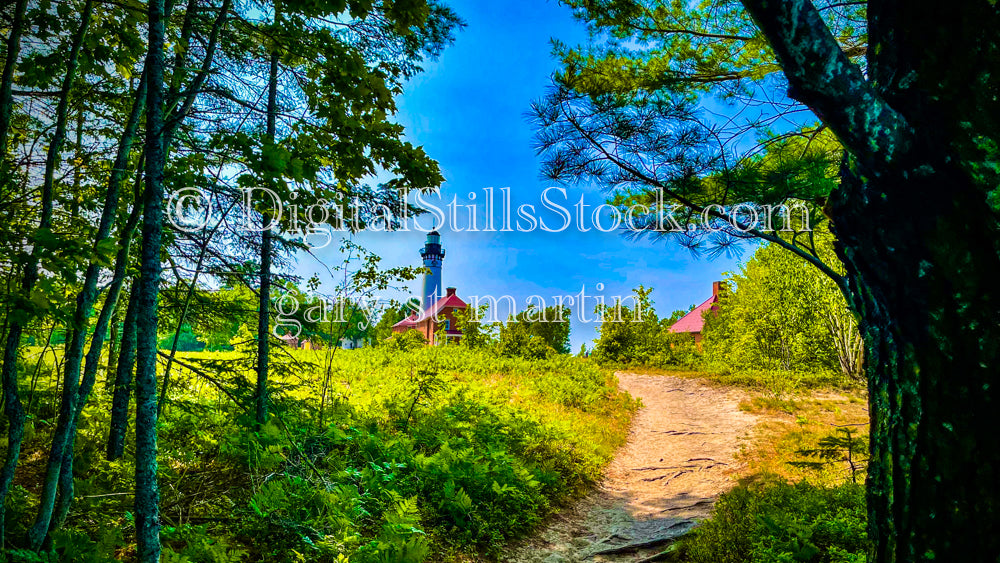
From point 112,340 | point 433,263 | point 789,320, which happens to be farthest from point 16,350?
Result: point 433,263

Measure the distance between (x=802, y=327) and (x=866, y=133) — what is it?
18358 millimetres

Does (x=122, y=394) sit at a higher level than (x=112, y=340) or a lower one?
lower

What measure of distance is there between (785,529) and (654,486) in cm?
313

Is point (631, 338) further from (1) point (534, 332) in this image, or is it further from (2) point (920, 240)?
(2) point (920, 240)

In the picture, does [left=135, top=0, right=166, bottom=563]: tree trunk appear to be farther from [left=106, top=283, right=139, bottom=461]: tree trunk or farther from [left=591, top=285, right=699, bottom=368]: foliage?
[left=591, top=285, right=699, bottom=368]: foliage

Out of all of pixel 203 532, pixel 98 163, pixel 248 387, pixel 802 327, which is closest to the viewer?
pixel 203 532

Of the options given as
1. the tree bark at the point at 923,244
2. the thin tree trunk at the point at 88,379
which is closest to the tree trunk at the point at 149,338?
the thin tree trunk at the point at 88,379

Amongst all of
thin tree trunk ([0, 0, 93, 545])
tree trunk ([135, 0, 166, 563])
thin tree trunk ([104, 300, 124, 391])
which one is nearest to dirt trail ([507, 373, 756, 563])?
tree trunk ([135, 0, 166, 563])

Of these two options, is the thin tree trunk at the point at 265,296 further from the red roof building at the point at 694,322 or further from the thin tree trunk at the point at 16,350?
the red roof building at the point at 694,322

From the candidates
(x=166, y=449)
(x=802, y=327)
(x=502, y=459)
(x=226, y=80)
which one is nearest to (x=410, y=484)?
(x=502, y=459)

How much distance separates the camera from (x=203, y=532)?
3521 mm

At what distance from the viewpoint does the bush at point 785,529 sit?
3.77 metres

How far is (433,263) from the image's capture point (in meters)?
51.0

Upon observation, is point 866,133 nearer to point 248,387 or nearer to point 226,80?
point 248,387
